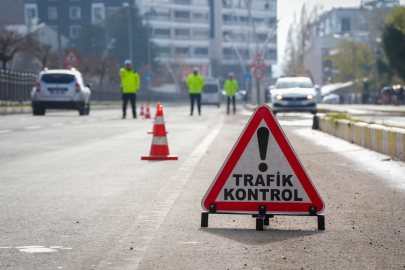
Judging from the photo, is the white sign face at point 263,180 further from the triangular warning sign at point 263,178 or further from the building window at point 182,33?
the building window at point 182,33

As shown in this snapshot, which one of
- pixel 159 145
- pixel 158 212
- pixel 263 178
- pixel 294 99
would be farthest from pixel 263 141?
pixel 294 99

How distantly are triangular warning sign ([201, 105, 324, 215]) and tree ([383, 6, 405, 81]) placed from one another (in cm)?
4975

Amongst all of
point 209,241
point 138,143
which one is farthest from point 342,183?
point 138,143

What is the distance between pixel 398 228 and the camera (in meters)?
6.04

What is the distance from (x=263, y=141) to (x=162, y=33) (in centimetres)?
12847

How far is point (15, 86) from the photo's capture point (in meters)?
40.5

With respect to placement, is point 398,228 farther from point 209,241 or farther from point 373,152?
point 373,152

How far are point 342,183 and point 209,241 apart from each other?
372cm

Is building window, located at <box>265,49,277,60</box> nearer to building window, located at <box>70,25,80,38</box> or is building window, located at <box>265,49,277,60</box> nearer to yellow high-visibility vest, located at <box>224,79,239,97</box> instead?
building window, located at <box>70,25,80,38</box>

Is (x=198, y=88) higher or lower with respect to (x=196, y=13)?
lower

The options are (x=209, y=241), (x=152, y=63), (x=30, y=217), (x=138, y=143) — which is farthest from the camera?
(x=152, y=63)

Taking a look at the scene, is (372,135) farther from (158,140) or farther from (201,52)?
(201,52)

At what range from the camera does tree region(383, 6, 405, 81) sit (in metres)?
54.3

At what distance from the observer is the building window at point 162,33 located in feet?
433
